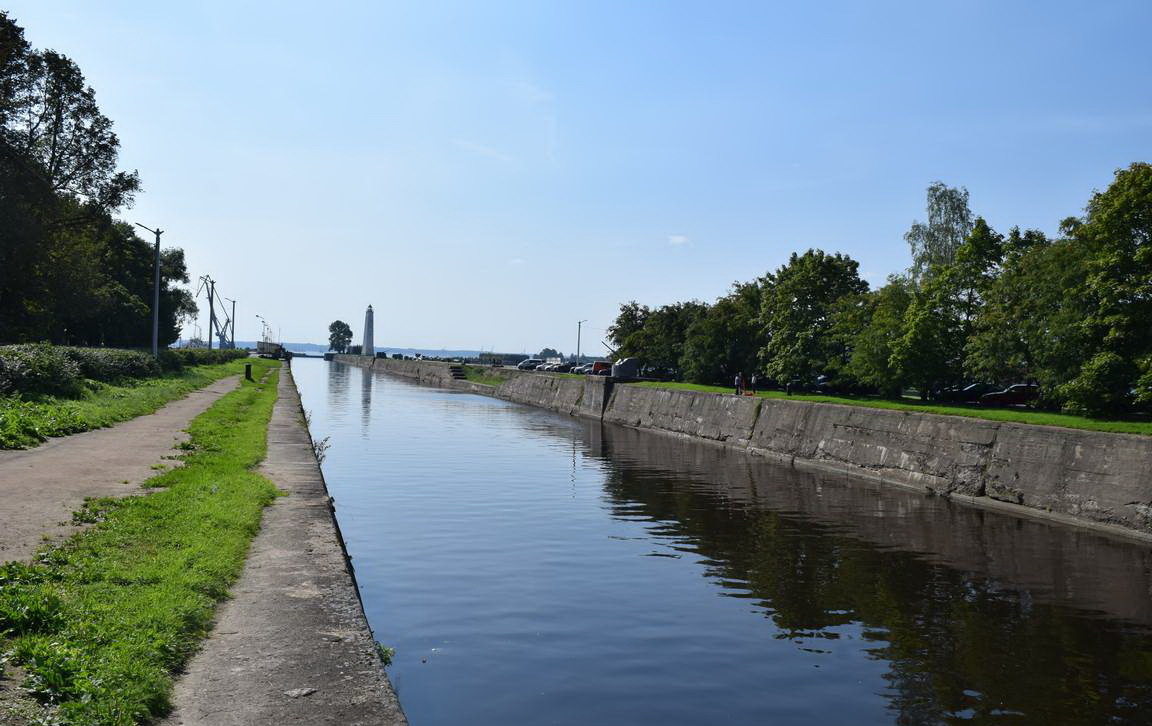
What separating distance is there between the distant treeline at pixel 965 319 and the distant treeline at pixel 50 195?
36975mm

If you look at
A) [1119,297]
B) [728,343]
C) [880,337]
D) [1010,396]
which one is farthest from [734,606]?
[728,343]

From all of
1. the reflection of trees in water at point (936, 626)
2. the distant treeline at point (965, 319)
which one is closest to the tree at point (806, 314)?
the distant treeline at point (965, 319)

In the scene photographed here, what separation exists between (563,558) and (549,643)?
479 cm

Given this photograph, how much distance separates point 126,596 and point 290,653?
1.94 metres

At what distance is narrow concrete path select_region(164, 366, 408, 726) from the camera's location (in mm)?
6070

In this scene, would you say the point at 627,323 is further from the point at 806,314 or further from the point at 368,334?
the point at 368,334

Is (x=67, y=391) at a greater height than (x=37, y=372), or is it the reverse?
(x=37, y=372)

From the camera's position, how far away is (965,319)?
132ft

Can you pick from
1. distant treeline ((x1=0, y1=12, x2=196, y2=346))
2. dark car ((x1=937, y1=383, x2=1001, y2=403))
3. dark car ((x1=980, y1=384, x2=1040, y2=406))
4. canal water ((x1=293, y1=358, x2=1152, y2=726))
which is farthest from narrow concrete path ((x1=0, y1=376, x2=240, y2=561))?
dark car ((x1=937, y1=383, x2=1001, y2=403))

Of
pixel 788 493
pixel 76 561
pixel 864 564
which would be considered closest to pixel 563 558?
pixel 864 564

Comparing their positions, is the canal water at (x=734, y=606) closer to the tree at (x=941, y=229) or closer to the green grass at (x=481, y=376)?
the tree at (x=941, y=229)

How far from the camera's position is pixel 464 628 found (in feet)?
37.4

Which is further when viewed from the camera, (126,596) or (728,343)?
(728,343)

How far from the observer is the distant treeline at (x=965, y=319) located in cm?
2450
